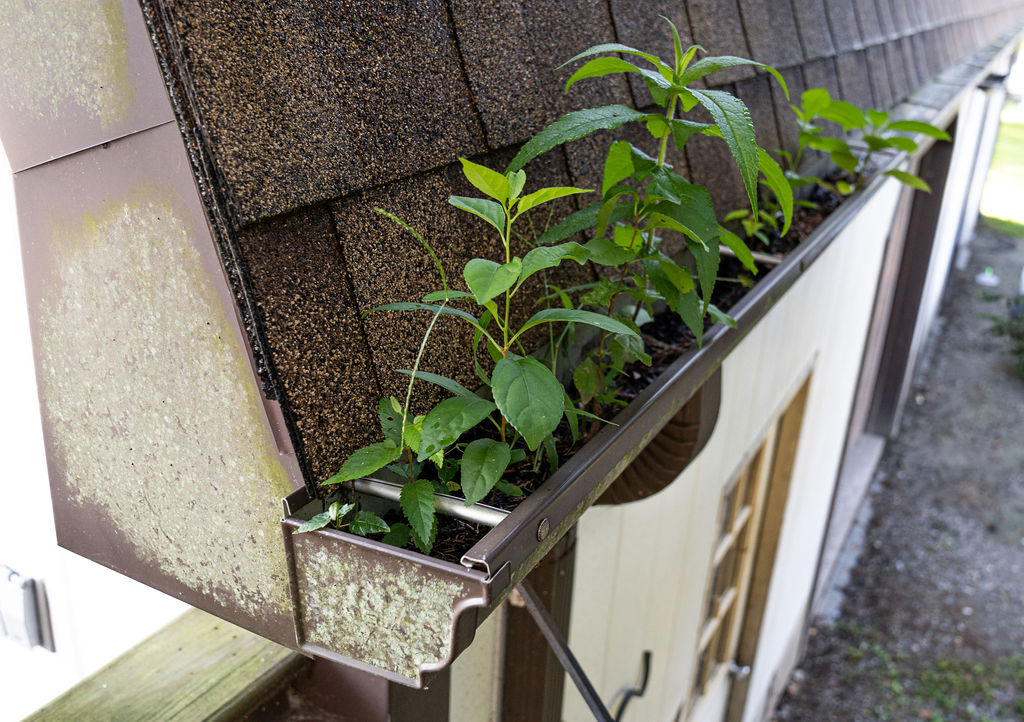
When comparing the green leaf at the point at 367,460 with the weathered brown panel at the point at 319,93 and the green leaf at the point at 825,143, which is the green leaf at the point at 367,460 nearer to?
the weathered brown panel at the point at 319,93

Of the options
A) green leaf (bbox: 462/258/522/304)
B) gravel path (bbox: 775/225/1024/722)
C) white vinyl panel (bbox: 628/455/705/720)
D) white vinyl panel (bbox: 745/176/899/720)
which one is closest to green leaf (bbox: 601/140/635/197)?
green leaf (bbox: 462/258/522/304)

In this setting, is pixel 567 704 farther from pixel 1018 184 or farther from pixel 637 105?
pixel 1018 184

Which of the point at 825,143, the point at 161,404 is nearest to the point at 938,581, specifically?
the point at 825,143

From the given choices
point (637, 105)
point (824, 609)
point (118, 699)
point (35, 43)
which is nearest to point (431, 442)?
point (35, 43)

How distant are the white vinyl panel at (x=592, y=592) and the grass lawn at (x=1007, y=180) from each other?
13.7 meters

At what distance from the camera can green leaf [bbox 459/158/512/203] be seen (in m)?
0.73

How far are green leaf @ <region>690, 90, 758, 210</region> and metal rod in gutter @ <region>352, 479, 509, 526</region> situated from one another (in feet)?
1.21

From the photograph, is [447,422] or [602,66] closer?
[447,422]

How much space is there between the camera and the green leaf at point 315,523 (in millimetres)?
673

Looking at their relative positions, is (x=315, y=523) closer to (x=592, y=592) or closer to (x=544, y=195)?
(x=544, y=195)

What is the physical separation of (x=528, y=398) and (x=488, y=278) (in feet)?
0.35

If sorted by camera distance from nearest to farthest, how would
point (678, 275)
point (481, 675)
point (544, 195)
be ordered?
point (544, 195), point (678, 275), point (481, 675)

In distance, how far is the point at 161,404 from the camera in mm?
758

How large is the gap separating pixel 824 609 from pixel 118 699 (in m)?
5.65
